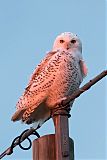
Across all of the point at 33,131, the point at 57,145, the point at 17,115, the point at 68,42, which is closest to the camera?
the point at 57,145

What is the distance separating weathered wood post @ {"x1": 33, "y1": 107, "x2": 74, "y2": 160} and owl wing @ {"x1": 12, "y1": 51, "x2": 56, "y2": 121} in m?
0.82

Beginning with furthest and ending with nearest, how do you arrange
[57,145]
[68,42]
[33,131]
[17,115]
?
[68,42], [17,115], [33,131], [57,145]

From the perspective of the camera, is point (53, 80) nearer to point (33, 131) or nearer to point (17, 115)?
point (17, 115)

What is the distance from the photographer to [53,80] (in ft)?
9.85

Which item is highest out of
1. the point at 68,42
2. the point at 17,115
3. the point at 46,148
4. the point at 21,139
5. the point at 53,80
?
the point at 68,42

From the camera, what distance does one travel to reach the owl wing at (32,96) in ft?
9.39

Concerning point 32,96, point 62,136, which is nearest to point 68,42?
point 32,96

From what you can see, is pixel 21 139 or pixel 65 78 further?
pixel 65 78

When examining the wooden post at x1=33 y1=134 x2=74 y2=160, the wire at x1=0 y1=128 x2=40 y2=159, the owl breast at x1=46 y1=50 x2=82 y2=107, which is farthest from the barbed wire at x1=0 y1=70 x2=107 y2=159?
the owl breast at x1=46 y1=50 x2=82 y2=107

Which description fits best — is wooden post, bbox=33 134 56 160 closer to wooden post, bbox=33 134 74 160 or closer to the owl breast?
wooden post, bbox=33 134 74 160

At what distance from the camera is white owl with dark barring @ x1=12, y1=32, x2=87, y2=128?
283 centimetres

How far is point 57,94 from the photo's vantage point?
2850mm

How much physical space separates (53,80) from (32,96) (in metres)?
0.20

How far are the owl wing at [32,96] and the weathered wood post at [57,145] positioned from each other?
0.82 m
